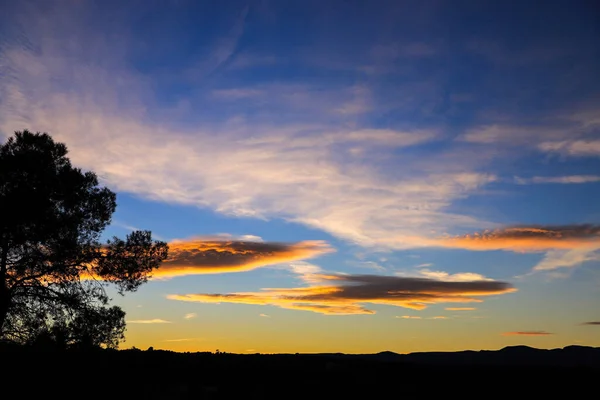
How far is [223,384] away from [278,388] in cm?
153

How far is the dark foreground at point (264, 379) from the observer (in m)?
11.1

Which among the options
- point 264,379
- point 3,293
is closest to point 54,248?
point 3,293

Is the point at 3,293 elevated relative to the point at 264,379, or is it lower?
elevated

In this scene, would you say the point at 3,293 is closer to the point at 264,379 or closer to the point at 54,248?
the point at 54,248

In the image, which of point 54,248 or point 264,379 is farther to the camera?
point 54,248

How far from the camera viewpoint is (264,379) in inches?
499

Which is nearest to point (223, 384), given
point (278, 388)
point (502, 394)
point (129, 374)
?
point (278, 388)

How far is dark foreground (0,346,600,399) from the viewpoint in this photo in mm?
11078

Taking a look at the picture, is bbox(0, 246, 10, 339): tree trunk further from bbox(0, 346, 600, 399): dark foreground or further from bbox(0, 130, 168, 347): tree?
bbox(0, 346, 600, 399): dark foreground

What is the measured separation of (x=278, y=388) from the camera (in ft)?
37.8

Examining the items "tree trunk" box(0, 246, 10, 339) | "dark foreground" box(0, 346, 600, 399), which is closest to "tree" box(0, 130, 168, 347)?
"tree trunk" box(0, 246, 10, 339)

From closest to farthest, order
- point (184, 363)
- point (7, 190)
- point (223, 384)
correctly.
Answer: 1. point (223, 384)
2. point (184, 363)
3. point (7, 190)

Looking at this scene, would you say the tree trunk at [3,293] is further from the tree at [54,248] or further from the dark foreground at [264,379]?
the dark foreground at [264,379]

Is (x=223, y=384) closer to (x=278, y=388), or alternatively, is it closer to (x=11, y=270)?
(x=278, y=388)
